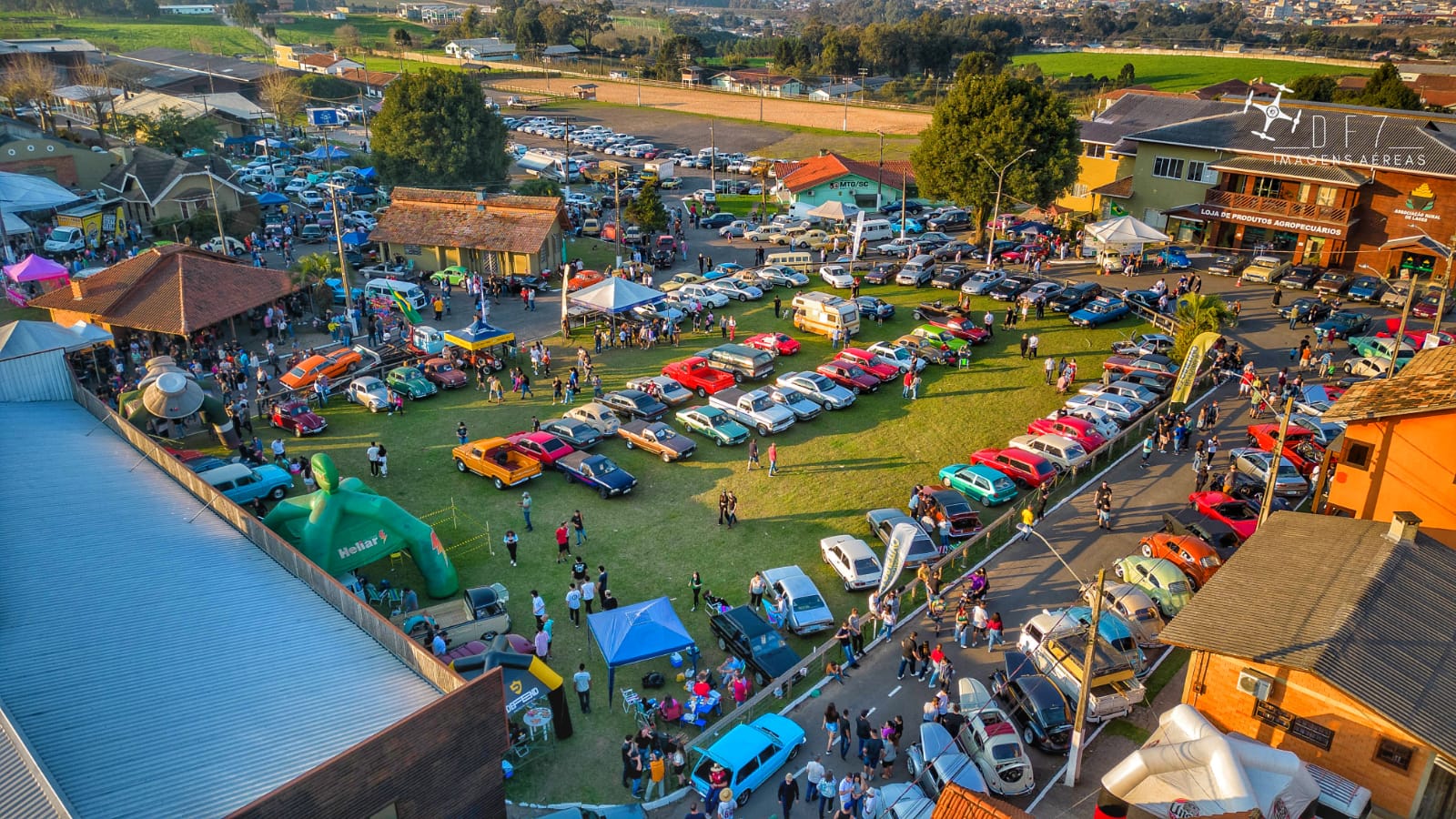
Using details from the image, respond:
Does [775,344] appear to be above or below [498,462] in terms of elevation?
above

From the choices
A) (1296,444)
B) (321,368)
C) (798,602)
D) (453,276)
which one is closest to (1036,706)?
(798,602)

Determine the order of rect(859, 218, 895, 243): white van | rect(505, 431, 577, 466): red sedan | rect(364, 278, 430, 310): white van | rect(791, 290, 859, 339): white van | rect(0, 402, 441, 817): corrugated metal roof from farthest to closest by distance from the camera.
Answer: rect(859, 218, 895, 243): white van → rect(364, 278, 430, 310): white van → rect(791, 290, 859, 339): white van → rect(505, 431, 577, 466): red sedan → rect(0, 402, 441, 817): corrugated metal roof

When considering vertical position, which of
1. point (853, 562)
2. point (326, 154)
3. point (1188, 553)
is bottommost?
point (853, 562)

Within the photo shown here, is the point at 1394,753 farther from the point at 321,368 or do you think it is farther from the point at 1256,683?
the point at 321,368

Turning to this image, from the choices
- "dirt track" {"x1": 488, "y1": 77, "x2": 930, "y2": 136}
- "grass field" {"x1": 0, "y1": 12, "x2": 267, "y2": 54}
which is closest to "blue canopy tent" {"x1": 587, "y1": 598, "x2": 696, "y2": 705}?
"dirt track" {"x1": 488, "y1": 77, "x2": 930, "y2": 136}

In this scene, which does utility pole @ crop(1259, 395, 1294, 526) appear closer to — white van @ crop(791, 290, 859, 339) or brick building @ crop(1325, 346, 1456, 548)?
brick building @ crop(1325, 346, 1456, 548)

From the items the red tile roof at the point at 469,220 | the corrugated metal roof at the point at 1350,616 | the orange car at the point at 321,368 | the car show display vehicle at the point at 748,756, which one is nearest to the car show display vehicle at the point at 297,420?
the orange car at the point at 321,368
